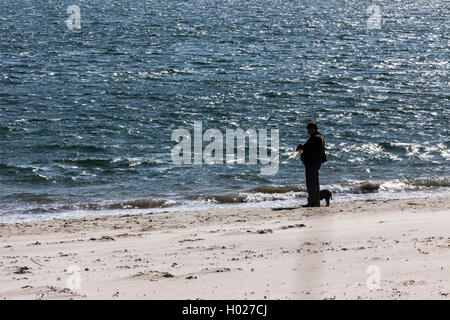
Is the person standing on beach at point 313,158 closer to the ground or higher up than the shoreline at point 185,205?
higher up

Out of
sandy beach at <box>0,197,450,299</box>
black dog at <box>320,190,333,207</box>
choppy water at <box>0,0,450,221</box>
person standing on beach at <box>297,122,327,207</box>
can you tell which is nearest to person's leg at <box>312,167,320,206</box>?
person standing on beach at <box>297,122,327,207</box>

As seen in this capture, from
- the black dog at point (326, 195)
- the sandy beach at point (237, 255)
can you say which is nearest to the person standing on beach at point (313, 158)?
the black dog at point (326, 195)

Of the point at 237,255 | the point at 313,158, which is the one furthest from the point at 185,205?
the point at 237,255

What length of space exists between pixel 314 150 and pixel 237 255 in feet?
15.8

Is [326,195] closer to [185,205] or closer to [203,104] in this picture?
[185,205]

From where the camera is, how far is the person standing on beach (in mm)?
15219

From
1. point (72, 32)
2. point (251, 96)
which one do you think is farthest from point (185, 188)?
point (72, 32)

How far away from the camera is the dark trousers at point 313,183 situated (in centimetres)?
1537

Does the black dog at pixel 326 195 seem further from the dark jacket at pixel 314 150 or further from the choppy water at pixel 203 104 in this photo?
Result: the choppy water at pixel 203 104

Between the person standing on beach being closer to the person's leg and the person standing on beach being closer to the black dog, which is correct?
the person's leg

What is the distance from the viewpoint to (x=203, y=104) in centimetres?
2650

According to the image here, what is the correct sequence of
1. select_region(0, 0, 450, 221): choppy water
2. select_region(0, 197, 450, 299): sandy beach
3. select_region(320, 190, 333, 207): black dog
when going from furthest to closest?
select_region(0, 0, 450, 221): choppy water → select_region(320, 190, 333, 207): black dog → select_region(0, 197, 450, 299): sandy beach

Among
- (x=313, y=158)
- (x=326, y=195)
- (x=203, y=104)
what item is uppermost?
(x=203, y=104)

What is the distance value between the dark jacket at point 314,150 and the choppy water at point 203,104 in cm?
176
